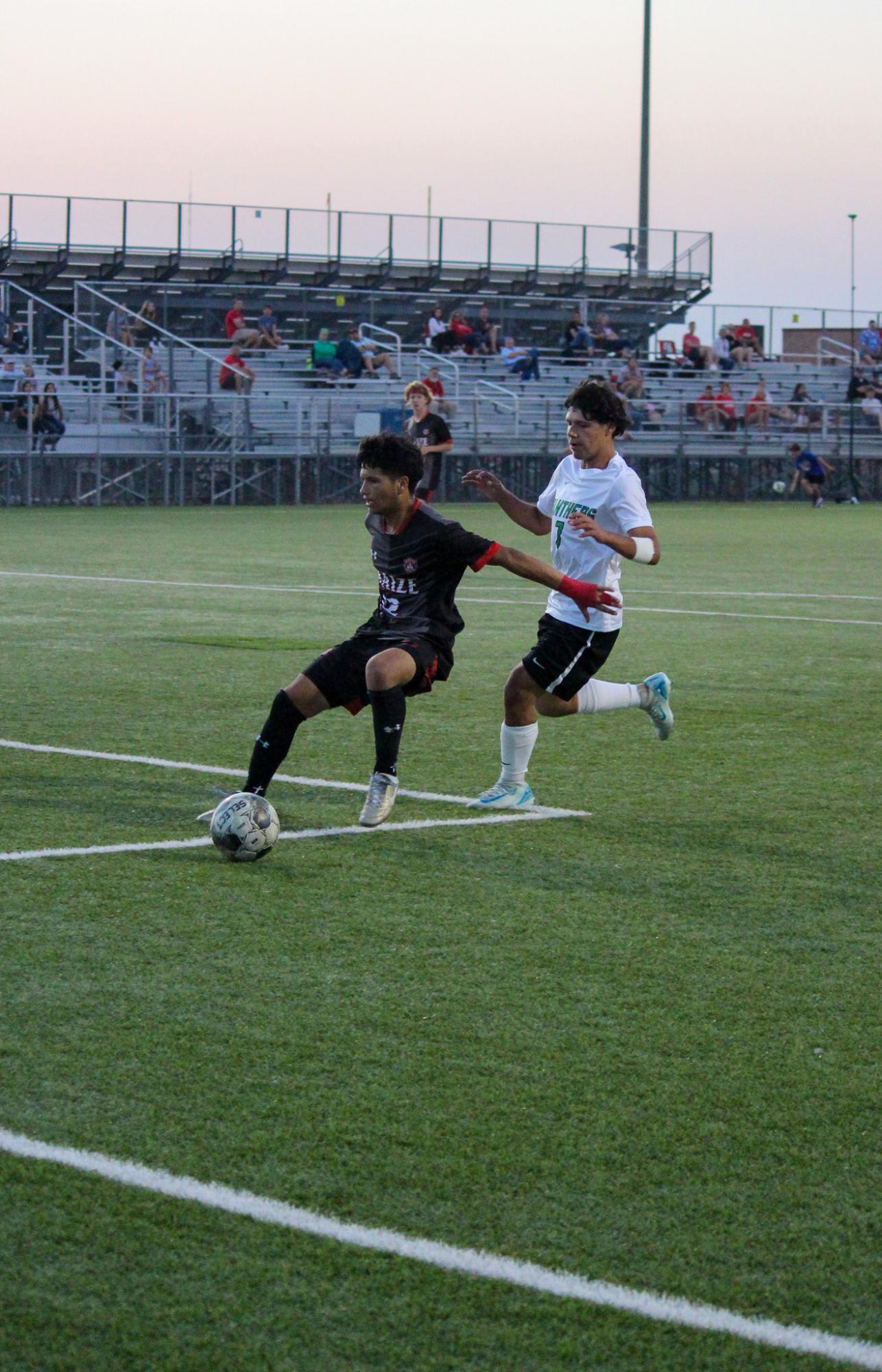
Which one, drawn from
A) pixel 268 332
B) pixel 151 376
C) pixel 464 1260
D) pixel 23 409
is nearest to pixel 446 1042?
pixel 464 1260

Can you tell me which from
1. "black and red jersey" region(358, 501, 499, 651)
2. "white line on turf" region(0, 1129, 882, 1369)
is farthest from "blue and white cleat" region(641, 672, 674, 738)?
"white line on turf" region(0, 1129, 882, 1369)

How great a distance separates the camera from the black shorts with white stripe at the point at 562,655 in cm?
740

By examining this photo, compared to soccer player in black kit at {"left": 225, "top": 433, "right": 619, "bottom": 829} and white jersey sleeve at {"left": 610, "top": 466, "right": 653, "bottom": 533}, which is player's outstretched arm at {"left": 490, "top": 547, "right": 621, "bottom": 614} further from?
white jersey sleeve at {"left": 610, "top": 466, "right": 653, "bottom": 533}

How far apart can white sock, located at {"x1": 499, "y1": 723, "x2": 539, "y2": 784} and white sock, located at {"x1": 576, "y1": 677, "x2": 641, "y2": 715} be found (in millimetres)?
656

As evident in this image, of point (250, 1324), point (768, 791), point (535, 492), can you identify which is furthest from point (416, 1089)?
point (535, 492)

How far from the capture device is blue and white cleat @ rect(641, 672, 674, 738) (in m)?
8.23

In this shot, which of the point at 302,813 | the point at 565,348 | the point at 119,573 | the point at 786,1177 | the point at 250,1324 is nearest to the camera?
the point at 250,1324

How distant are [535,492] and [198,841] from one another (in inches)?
1232

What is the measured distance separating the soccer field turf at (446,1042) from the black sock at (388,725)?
27cm

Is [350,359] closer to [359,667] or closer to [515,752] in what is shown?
[515,752]

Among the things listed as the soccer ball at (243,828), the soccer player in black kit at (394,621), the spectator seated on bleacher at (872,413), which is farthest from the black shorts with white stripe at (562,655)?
the spectator seated on bleacher at (872,413)

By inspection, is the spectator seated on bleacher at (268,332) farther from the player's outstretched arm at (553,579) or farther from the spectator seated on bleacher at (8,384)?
the player's outstretched arm at (553,579)

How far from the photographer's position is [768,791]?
759 centimetres

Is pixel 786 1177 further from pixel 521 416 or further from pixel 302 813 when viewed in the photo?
pixel 521 416
